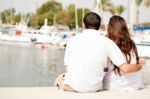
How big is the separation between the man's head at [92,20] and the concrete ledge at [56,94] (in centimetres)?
78

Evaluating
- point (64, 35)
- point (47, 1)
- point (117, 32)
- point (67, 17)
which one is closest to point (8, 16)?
point (47, 1)

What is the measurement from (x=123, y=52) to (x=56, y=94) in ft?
3.33

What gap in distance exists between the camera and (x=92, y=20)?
19.1ft

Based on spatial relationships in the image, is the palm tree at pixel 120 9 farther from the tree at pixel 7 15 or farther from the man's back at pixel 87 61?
the man's back at pixel 87 61

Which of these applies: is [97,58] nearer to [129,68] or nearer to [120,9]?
[129,68]

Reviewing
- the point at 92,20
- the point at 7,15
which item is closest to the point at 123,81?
the point at 92,20

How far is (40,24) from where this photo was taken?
91500 millimetres

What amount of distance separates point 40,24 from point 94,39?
282ft

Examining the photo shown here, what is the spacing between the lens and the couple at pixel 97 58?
19.1 ft

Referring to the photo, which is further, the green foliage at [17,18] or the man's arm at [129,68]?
→ the green foliage at [17,18]

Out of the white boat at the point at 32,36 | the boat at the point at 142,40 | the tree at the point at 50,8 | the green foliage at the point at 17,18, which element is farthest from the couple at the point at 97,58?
the green foliage at the point at 17,18

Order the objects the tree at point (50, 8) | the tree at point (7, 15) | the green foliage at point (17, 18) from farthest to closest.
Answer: the tree at point (7, 15), the green foliage at point (17, 18), the tree at point (50, 8)

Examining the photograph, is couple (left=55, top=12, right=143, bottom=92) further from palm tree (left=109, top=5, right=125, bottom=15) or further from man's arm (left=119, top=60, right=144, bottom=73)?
palm tree (left=109, top=5, right=125, bottom=15)

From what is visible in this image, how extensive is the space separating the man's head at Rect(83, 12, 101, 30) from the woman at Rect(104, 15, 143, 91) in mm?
304
